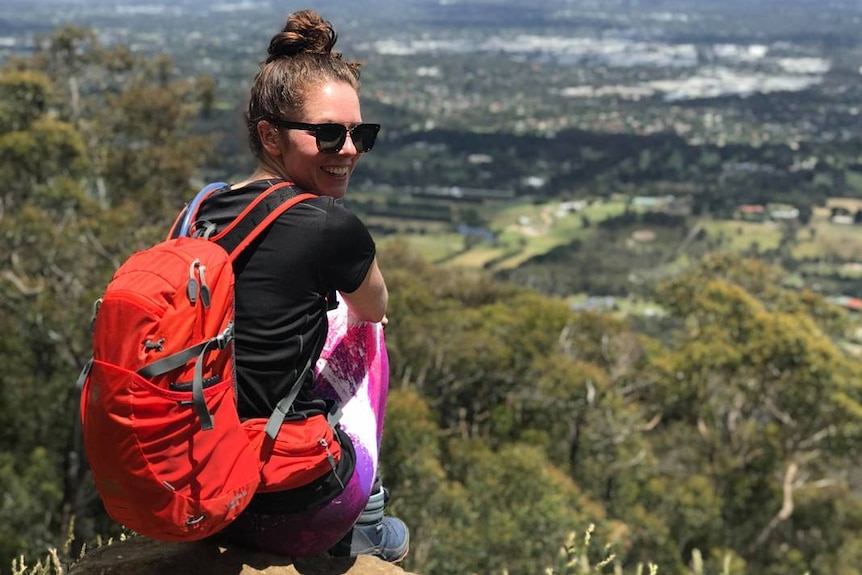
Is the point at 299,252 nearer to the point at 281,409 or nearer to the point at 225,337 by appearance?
the point at 225,337

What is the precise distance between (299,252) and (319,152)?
0.32 metres

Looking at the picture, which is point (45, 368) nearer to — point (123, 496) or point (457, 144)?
point (123, 496)

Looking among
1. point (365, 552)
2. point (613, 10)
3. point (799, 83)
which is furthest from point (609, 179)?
point (613, 10)

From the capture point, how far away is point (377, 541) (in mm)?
2645

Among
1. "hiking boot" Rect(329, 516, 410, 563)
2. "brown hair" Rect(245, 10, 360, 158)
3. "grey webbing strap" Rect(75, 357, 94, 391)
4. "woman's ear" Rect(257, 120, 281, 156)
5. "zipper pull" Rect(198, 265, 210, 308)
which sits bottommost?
"hiking boot" Rect(329, 516, 410, 563)

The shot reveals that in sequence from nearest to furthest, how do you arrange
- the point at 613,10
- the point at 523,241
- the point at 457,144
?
the point at 523,241 → the point at 457,144 → the point at 613,10

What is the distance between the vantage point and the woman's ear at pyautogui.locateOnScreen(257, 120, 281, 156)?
84.1 inches

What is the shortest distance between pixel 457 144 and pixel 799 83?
5454 centimetres

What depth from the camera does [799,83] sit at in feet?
356

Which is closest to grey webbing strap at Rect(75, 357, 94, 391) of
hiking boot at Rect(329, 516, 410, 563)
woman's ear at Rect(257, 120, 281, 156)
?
woman's ear at Rect(257, 120, 281, 156)

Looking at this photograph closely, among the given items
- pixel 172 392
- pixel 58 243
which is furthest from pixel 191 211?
pixel 58 243

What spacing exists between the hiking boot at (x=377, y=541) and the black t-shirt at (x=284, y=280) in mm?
698

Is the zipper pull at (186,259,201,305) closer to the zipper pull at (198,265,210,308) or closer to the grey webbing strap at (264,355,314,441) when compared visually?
the zipper pull at (198,265,210,308)

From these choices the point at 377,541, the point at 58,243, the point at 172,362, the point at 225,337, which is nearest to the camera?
the point at 172,362
